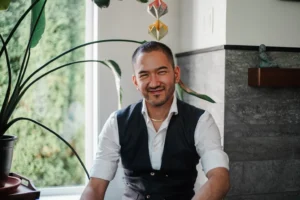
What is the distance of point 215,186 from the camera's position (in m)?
1.40

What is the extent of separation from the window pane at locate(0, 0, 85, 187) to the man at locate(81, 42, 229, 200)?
0.79 metres

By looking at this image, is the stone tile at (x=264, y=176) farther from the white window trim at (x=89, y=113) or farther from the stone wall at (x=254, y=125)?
the white window trim at (x=89, y=113)

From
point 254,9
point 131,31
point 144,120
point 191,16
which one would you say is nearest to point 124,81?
point 131,31

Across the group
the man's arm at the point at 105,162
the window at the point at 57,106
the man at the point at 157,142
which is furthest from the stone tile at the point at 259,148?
the window at the point at 57,106

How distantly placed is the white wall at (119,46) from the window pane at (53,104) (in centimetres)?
21

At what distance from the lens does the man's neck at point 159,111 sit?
1.59 metres

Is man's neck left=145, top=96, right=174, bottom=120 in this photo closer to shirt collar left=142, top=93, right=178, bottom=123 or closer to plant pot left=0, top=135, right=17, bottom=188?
shirt collar left=142, top=93, right=178, bottom=123

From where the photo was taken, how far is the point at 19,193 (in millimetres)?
1442

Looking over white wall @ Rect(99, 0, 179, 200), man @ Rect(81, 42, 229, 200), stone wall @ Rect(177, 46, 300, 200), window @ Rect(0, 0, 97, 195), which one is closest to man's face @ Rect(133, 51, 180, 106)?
man @ Rect(81, 42, 229, 200)

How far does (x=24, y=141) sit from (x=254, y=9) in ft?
4.66

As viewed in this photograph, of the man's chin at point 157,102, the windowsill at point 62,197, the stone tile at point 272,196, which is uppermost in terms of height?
the man's chin at point 157,102

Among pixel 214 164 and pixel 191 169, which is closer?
pixel 214 164

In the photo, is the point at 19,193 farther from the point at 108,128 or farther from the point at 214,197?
the point at 214,197

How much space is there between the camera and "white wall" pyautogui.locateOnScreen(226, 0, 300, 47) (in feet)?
6.00
